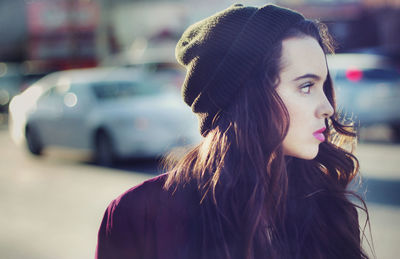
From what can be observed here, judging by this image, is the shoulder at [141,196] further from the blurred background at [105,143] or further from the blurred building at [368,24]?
the blurred building at [368,24]

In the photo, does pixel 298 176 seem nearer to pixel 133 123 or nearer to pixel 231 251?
pixel 231 251

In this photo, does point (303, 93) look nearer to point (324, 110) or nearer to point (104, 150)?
point (324, 110)

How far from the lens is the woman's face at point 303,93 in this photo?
171 centimetres

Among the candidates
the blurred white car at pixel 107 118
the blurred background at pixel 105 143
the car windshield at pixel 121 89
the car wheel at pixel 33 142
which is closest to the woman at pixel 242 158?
the blurred background at pixel 105 143

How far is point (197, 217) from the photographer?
1.61 metres

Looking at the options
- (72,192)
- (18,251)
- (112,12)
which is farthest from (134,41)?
(18,251)

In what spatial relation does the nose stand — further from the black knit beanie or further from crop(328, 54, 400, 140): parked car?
crop(328, 54, 400, 140): parked car

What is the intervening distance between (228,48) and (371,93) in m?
10.1

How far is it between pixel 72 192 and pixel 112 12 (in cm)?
2847

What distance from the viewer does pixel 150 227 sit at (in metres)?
1.56

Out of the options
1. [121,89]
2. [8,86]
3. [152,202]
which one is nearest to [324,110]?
[152,202]

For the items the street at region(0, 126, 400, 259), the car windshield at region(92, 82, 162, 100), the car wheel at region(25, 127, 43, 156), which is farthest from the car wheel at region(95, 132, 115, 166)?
the car wheel at region(25, 127, 43, 156)

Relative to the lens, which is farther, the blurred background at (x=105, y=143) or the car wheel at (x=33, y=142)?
the car wheel at (x=33, y=142)

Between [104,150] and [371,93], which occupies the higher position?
[371,93]
